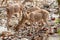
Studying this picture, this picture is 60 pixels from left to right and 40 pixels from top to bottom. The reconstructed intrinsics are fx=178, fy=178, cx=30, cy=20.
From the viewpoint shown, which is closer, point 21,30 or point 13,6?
point 13,6

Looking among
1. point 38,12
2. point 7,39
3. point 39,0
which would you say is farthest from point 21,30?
point 39,0

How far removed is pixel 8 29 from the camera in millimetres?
2389

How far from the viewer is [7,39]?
2076 mm

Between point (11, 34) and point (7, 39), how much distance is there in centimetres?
15

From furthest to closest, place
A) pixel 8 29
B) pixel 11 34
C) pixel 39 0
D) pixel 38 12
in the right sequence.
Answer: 1. pixel 39 0
2. pixel 8 29
3. pixel 11 34
4. pixel 38 12

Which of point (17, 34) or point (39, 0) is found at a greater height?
point (39, 0)

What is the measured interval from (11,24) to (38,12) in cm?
71

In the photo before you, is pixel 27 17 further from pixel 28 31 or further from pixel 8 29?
pixel 8 29

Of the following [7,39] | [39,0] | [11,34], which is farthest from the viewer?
[39,0]

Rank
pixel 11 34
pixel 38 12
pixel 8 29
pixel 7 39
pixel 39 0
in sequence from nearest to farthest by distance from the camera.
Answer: pixel 38 12
pixel 7 39
pixel 11 34
pixel 8 29
pixel 39 0

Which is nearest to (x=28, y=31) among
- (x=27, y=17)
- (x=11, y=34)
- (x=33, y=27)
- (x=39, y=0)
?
(x=33, y=27)

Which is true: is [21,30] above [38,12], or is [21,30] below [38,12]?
below

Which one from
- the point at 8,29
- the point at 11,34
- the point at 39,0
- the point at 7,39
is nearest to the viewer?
the point at 7,39

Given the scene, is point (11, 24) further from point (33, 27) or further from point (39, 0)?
point (39, 0)
